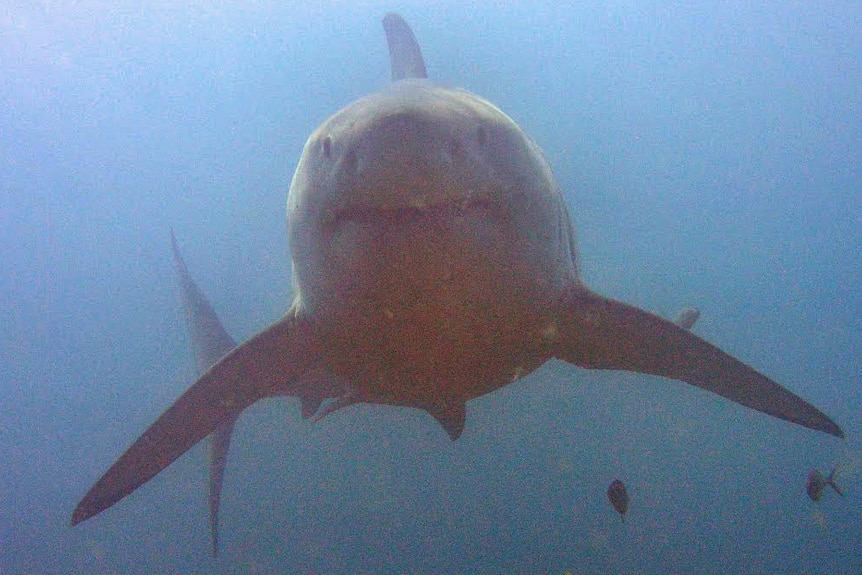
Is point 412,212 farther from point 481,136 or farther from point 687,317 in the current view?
point 687,317

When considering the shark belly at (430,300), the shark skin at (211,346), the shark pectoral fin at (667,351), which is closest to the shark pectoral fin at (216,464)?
the shark skin at (211,346)

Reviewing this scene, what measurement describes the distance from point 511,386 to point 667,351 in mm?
20634

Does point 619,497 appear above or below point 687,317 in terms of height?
below

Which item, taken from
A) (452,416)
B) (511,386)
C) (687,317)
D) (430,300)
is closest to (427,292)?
(430,300)

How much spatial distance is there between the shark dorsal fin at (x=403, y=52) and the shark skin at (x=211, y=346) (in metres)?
4.13

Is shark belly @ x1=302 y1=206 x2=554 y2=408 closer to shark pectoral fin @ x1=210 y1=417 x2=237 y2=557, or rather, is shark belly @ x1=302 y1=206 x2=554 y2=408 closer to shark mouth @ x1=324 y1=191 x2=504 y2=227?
shark mouth @ x1=324 y1=191 x2=504 y2=227

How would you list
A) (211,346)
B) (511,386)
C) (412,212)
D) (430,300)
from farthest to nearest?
(511,386) → (211,346) → (430,300) → (412,212)

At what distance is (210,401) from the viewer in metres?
4.02

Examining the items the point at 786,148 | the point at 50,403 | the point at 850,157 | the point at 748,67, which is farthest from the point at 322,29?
the point at 850,157

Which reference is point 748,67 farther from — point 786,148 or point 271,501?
point 271,501

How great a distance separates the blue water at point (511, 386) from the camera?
72.2 ft

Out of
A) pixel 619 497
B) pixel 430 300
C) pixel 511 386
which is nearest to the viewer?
pixel 430 300

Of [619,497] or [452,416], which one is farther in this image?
[619,497]

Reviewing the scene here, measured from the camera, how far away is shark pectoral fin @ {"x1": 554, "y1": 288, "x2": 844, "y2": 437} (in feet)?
12.4
